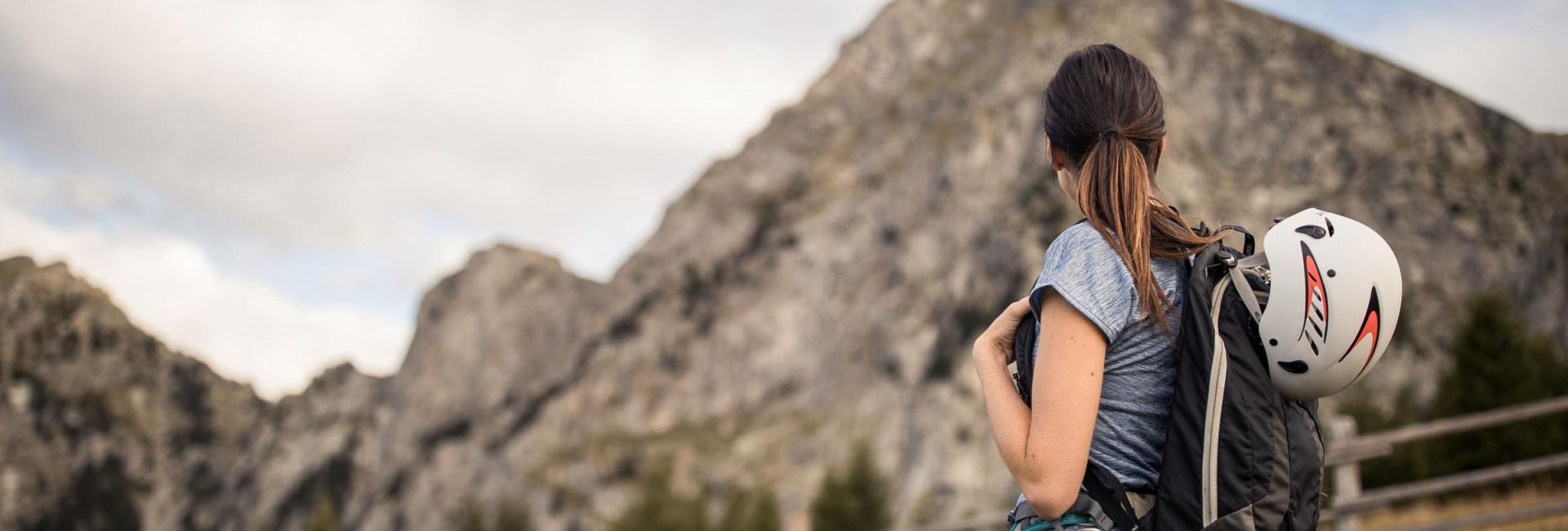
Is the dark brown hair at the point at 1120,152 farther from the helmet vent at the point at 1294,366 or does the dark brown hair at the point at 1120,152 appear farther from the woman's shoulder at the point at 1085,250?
the helmet vent at the point at 1294,366

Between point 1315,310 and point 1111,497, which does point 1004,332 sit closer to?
point 1111,497

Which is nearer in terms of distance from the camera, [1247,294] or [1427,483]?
[1247,294]

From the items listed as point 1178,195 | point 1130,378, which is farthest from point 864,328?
point 1130,378

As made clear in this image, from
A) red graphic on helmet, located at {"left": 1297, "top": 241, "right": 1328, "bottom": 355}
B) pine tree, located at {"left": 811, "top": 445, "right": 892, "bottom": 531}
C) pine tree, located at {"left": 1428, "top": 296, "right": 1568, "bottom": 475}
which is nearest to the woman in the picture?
red graphic on helmet, located at {"left": 1297, "top": 241, "right": 1328, "bottom": 355}

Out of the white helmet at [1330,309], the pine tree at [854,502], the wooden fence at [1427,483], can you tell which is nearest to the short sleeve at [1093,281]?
the white helmet at [1330,309]

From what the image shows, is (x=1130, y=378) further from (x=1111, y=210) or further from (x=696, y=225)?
(x=696, y=225)

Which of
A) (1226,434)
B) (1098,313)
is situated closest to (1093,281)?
(1098,313)

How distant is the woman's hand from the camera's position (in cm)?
224

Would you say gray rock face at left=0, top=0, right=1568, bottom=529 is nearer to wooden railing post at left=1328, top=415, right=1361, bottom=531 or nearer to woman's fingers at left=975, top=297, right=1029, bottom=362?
wooden railing post at left=1328, top=415, right=1361, bottom=531

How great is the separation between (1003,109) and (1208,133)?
22.3 meters

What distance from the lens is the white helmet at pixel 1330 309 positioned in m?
1.92

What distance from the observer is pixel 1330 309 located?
6.30ft

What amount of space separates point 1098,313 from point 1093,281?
66 millimetres

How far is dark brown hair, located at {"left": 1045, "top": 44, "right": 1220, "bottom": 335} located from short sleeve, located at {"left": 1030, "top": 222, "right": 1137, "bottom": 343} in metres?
0.03
